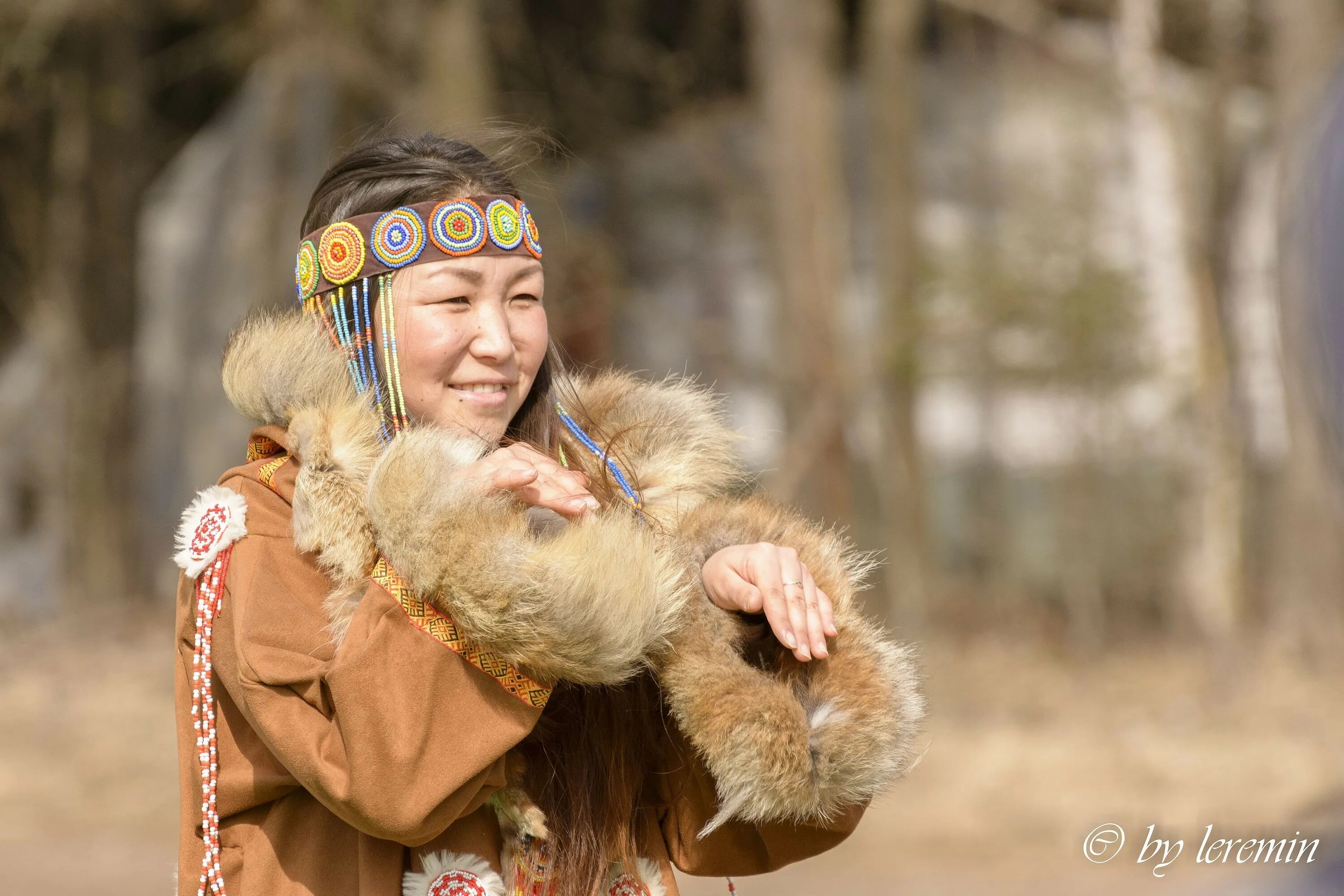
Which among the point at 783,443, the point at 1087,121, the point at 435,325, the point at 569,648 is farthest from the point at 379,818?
the point at 1087,121

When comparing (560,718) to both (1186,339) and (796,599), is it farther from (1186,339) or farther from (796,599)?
(1186,339)

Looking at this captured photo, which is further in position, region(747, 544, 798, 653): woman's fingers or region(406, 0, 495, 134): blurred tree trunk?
region(406, 0, 495, 134): blurred tree trunk

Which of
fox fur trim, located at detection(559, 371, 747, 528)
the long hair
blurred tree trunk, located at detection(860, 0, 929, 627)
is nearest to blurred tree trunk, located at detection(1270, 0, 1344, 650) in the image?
blurred tree trunk, located at detection(860, 0, 929, 627)

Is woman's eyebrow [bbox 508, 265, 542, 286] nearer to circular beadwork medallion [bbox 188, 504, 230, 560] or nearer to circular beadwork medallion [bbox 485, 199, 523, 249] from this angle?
circular beadwork medallion [bbox 485, 199, 523, 249]

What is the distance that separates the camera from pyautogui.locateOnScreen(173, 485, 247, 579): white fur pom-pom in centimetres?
173

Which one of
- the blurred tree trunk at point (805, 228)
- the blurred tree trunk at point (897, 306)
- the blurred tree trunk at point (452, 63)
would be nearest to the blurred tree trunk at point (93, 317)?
the blurred tree trunk at point (452, 63)

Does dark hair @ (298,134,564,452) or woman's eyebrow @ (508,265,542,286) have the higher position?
dark hair @ (298,134,564,452)

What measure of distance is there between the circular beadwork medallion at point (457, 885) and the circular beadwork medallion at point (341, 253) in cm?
80

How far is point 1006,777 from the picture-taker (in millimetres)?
5832

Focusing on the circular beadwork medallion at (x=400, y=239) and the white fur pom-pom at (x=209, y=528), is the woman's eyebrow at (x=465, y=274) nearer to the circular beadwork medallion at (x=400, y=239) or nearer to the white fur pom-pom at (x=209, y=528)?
the circular beadwork medallion at (x=400, y=239)

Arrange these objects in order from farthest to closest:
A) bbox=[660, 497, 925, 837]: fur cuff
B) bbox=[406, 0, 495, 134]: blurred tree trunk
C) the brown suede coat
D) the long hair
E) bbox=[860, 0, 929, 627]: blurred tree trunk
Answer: bbox=[860, 0, 929, 627]: blurred tree trunk, bbox=[406, 0, 495, 134]: blurred tree trunk, the long hair, bbox=[660, 497, 925, 837]: fur cuff, the brown suede coat

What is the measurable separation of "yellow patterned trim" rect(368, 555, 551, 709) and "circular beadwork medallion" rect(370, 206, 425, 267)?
462 millimetres

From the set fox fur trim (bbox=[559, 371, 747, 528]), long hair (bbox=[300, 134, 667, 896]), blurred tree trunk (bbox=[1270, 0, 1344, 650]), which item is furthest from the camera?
blurred tree trunk (bbox=[1270, 0, 1344, 650])

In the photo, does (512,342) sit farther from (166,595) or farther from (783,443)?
(166,595)
